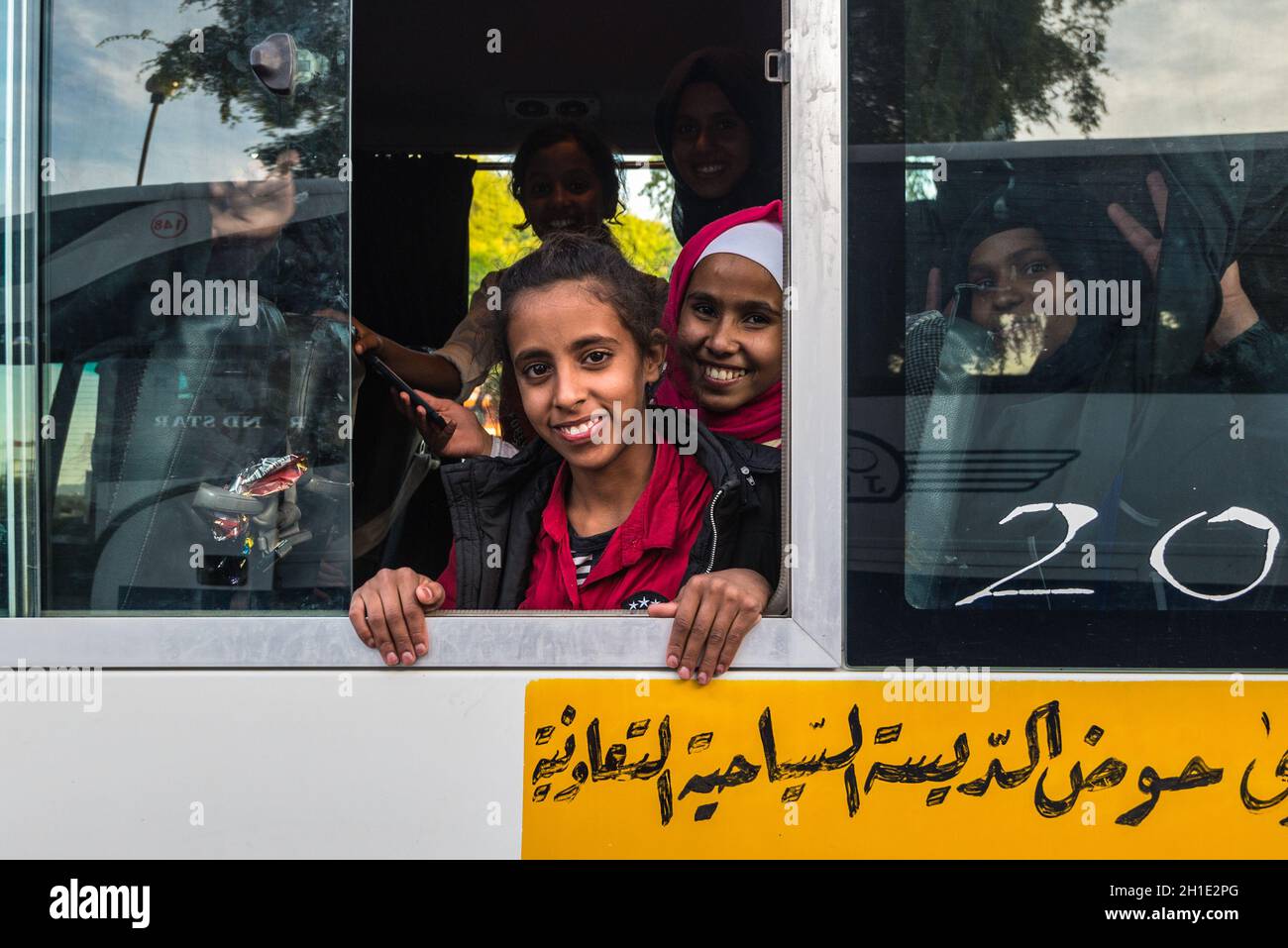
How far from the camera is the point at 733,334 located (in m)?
2.18

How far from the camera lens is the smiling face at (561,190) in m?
3.19

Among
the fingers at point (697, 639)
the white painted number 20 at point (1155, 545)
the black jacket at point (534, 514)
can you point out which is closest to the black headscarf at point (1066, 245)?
the white painted number 20 at point (1155, 545)

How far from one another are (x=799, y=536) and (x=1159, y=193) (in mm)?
698

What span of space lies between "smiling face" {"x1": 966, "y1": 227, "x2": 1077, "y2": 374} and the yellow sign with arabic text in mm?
474

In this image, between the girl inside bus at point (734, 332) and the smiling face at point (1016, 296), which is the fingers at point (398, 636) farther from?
the smiling face at point (1016, 296)

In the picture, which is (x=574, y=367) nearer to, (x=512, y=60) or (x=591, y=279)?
(x=591, y=279)

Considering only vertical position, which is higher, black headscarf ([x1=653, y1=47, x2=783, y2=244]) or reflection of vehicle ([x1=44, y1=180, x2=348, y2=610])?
black headscarf ([x1=653, y1=47, x2=783, y2=244])

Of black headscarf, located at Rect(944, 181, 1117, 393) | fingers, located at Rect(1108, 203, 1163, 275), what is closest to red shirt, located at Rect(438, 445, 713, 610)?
black headscarf, located at Rect(944, 181, 1117, 393)

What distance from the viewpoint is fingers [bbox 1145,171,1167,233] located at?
1.60m

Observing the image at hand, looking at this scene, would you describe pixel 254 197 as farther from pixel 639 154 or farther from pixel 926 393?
pixel 639 154

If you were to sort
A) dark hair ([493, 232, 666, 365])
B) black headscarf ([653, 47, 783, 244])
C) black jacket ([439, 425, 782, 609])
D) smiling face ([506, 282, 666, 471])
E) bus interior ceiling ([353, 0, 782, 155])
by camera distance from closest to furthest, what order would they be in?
black jacket ([439, 425, 782, 609]) → smiling face ([506, 282, 666, 471]) → dark hair ([493, 232, 666, 365]) → black headscarf ([653, 47, 783, 244]) → bus interior ceiling ([353, 0, 782, 155])

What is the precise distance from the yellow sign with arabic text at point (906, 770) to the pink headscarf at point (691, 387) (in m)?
0.65

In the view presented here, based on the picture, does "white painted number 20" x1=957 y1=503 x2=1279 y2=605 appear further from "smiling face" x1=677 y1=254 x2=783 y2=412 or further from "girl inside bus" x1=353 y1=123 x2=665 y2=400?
"girl inside bus" x1=353 y1=123 x2=665 y2=400
